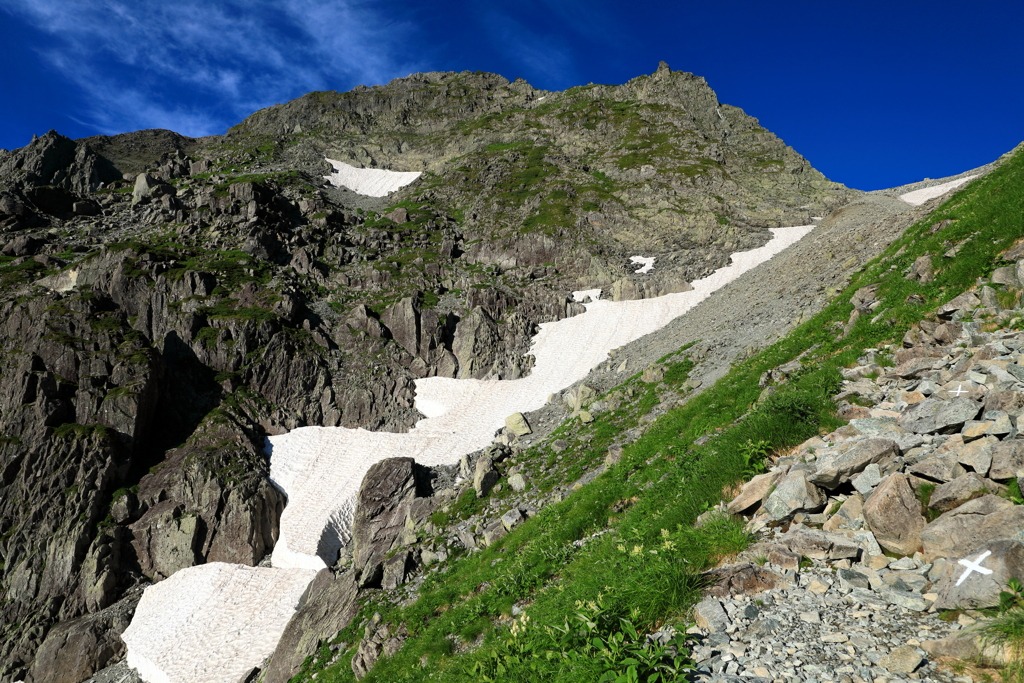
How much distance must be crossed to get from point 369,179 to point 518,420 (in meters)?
130

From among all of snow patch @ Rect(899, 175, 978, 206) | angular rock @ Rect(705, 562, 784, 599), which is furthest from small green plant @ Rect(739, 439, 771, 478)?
snow patch @ Rect(899, 175, 978, 206)

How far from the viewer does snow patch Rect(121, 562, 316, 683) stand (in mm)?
34375

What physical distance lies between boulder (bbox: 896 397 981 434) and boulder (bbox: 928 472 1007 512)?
5.51 ft

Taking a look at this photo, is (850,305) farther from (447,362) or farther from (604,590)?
(447,362)

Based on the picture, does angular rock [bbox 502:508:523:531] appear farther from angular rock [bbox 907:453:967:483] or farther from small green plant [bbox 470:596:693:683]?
angular rock [bbox 907:453:967:483]

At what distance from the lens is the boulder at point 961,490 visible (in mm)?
6633

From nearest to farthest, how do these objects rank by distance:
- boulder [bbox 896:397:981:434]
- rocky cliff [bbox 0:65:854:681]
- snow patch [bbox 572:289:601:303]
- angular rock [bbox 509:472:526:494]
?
boulder [bbox 896:397:981:434]
angular rock [bbox 509:472:526:494]
rocky cliff [bbox 0:65:854:681]
snow patch [bbox 572:289:601:303]

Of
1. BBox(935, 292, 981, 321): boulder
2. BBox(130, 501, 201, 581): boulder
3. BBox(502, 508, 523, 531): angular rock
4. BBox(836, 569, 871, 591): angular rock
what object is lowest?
BBox(130, 501, 201, 581): boulder

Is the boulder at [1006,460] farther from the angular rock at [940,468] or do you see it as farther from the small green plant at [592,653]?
the small green plant at [592,653]

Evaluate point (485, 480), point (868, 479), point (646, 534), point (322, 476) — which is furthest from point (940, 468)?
point (322, 476)

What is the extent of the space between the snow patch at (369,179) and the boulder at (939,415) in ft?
→ 472

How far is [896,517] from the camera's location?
22.8 ft

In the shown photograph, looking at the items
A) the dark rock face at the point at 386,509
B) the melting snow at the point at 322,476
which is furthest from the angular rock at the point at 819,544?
the melting snow at the point at 322,476

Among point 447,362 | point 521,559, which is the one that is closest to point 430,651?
point 521,559
